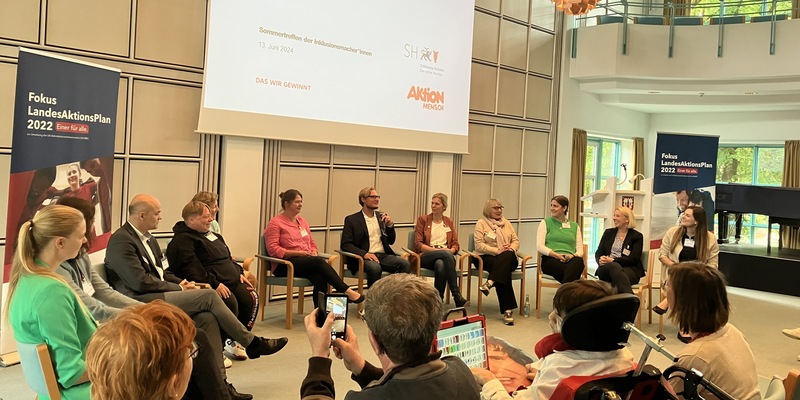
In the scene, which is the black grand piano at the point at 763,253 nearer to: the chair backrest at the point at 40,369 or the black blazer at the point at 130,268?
the black blazer at the point at 130,268

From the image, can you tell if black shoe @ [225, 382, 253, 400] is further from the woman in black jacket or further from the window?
the window

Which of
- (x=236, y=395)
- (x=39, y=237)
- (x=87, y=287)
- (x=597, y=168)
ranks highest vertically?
(x=597, y=168)

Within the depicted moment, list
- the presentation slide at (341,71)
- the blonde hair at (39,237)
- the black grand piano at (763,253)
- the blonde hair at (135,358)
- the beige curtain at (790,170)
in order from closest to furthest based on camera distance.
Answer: the blonde hair at (135,358) < the blonde hair at (39,237) < the presentation slide at (341,71) < the black grand piano at (763,253) < the beige curtain at (790,170)

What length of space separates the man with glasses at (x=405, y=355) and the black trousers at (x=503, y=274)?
4.69 m

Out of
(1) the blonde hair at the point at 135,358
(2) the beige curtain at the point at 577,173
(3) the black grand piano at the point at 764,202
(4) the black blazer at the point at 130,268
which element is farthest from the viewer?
(2) the beige curtain at the point at 577,173

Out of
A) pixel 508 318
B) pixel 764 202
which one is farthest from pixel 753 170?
pixel 508 318

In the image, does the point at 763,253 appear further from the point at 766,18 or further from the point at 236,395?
the point at 236,395

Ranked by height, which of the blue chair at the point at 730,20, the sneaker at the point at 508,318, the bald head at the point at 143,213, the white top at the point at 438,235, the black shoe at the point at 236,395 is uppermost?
the blue chair at the point at 730,20

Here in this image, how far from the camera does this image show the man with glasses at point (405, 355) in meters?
1.71

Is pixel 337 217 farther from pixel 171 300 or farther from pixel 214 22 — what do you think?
pixel 171 300

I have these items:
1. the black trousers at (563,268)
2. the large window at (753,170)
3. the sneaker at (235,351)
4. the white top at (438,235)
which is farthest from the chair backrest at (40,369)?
the large window at (753,170)

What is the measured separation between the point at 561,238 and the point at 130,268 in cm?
422

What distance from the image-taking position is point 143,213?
4184mm

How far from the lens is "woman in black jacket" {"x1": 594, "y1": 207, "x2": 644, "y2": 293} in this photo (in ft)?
21.3
